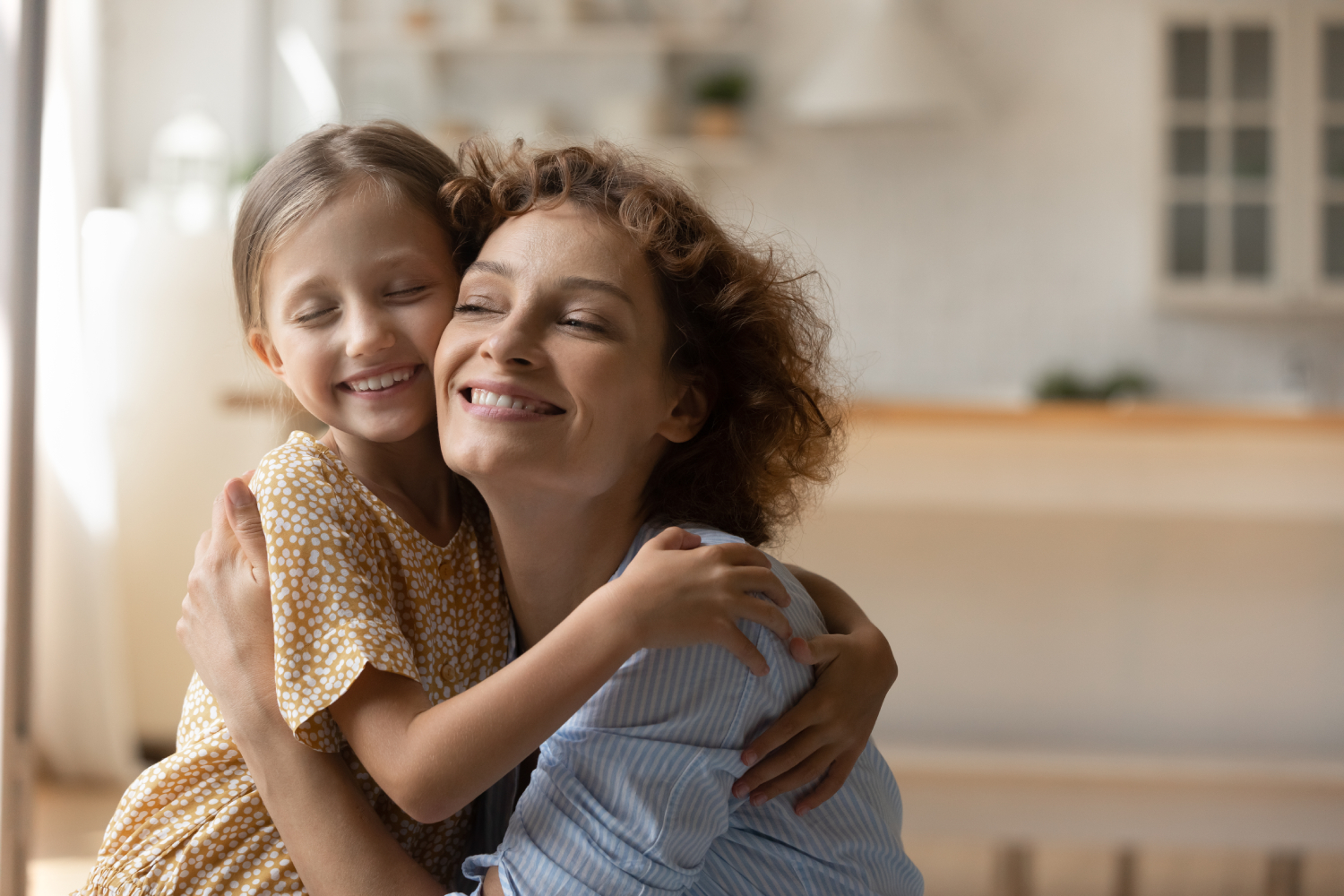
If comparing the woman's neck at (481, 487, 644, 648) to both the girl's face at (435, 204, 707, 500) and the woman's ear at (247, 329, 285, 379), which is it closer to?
the girl's face at (435, 204, 707, 500)

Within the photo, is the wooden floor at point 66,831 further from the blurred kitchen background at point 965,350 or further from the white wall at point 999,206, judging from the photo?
the white wall at point 999,206

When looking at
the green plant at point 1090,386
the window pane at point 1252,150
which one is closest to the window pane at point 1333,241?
the window pane at point 1252,150

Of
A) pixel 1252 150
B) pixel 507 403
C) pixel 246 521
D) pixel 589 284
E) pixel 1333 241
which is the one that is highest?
pixel 1252 150

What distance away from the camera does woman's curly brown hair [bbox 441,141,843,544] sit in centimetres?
108

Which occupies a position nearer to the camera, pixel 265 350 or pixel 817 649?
pixel 817 649

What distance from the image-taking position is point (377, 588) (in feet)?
3.25

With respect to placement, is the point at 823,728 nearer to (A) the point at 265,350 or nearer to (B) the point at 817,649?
(B) the point at 817,649

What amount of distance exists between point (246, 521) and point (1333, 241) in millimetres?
4683

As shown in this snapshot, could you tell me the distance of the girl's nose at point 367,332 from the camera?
1092 mm

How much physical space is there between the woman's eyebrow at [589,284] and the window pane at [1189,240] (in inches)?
167

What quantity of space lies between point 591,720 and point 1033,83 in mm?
4739

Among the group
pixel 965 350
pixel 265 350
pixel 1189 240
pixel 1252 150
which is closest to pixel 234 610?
pixel 265 350

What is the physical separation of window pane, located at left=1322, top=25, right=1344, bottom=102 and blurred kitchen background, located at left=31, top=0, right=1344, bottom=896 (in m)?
0.01

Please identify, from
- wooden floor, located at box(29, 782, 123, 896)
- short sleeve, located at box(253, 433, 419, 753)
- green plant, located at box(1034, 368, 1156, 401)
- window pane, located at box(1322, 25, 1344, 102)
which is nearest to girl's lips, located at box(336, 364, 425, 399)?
short sleeve, located at box(253, 433, 419, 753)
